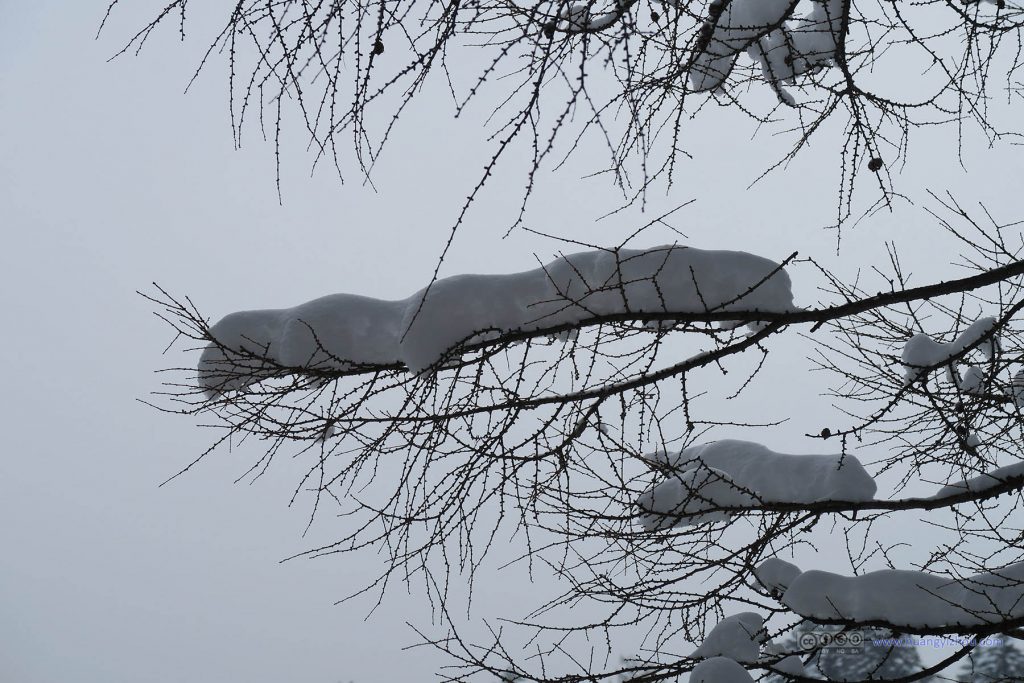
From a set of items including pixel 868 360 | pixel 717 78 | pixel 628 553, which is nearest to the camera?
pixel 717 78

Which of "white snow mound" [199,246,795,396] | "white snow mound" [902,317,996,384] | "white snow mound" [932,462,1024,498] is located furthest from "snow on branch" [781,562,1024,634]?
"white snow mound" [199,246,795,396]

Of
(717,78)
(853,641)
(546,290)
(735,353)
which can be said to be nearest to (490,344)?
(546,290)

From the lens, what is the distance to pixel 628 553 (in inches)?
140

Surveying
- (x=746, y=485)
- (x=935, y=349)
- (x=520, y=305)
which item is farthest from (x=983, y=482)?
(x=520, y=305)

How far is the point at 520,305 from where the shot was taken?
3.09 metres

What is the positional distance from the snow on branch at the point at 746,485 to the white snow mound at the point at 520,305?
79cm

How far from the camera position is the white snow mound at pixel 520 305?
2.99m

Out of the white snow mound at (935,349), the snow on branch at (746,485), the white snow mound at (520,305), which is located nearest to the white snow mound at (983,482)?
the snow on branch at (746,485)

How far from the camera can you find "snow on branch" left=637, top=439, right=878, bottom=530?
339 cm

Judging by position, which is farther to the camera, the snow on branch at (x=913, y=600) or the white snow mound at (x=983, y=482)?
the white snow mound at (x=983, y=482)

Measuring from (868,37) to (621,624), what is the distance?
316 centimetres

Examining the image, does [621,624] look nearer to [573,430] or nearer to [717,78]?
[573,430]

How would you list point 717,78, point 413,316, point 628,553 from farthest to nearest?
point 628,553
point 717,78
point 413,316

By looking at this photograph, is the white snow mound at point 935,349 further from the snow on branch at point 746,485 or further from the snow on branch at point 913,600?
the snow on branch at point 913,600
